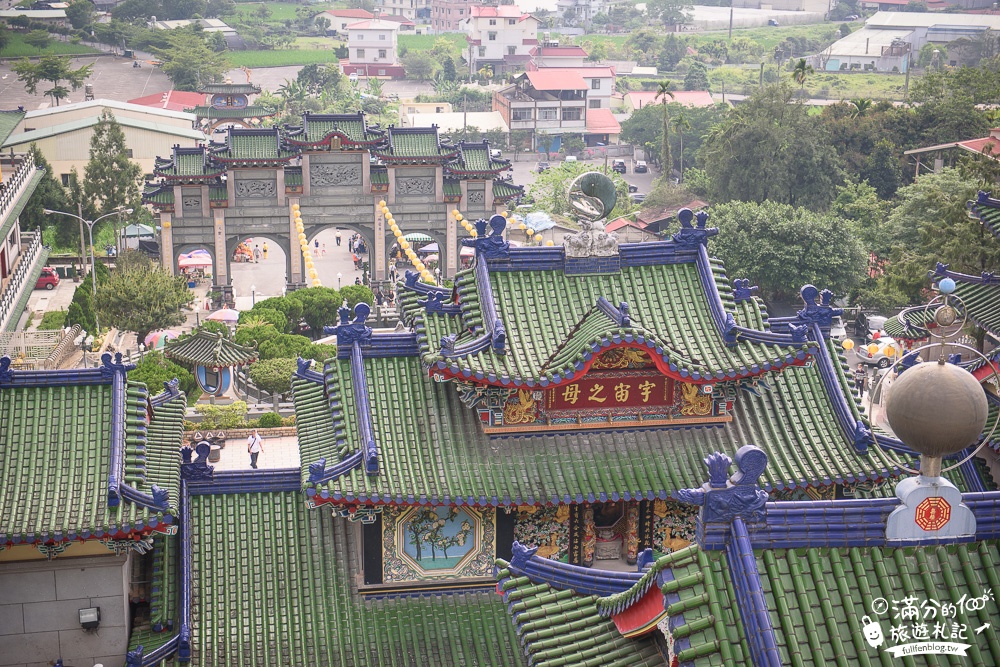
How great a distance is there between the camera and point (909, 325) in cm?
6444

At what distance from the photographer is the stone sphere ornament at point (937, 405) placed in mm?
13711

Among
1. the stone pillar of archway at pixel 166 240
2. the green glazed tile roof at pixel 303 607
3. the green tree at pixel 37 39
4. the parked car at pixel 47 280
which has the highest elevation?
the green tree at pixel 37 39

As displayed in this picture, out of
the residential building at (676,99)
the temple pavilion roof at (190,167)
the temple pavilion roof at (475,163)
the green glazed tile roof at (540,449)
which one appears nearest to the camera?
the green glazed tile roof at (540,449)

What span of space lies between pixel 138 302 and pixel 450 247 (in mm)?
24826

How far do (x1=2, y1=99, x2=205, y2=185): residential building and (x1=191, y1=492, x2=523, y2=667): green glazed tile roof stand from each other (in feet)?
262

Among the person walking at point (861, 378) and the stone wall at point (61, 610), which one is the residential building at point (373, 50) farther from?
the stone wall at point (61, 610)

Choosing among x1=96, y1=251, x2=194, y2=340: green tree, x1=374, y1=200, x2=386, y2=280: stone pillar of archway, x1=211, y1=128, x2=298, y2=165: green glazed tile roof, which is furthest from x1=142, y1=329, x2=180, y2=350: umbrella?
x1=374, y1=200, x2=386, y2=280: stone pillar of archway

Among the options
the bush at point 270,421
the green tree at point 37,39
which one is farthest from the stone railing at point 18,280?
the green tree at point 37,39

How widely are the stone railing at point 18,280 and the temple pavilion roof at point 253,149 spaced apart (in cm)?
1488

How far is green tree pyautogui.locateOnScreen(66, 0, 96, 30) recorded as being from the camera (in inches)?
7313

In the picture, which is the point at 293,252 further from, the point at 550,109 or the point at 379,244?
the point at 550,109

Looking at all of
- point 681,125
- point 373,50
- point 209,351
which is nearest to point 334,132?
point 209,351

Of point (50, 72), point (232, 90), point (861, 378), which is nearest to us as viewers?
point (861, 378)

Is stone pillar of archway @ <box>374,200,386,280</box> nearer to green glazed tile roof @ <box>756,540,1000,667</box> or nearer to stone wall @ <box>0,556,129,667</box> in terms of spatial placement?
stone wall @ <box>0,556,129,667</box>
